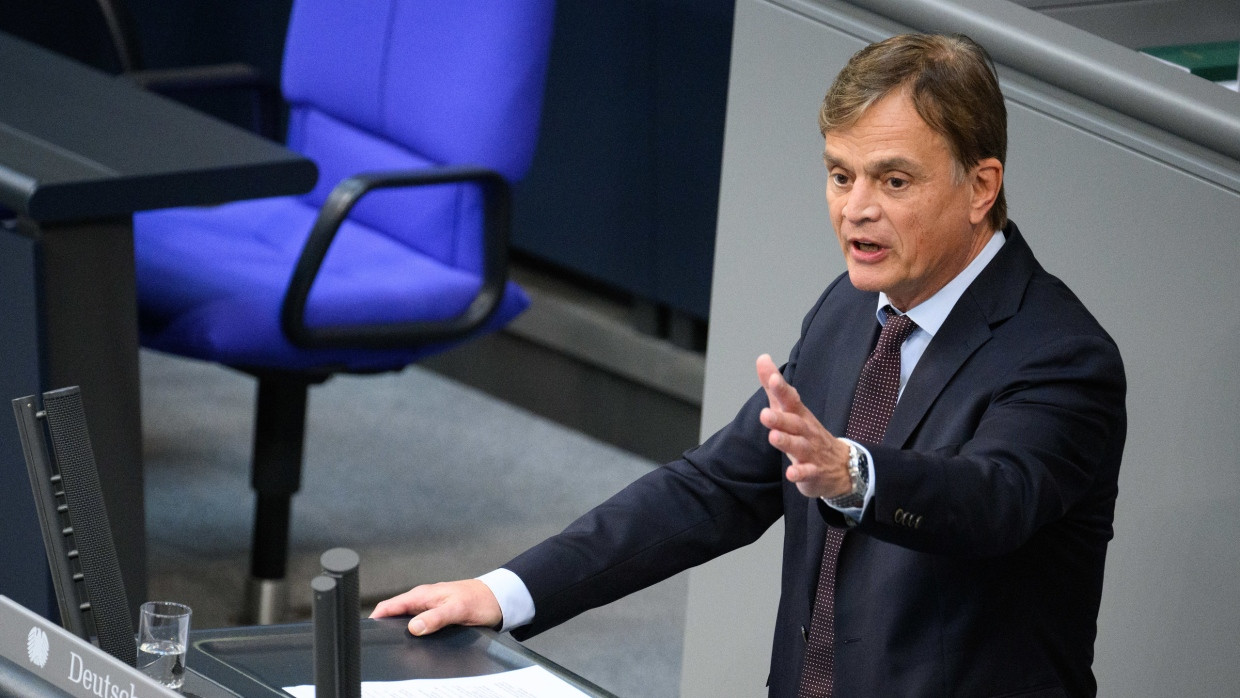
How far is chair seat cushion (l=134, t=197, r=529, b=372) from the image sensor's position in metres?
2.97

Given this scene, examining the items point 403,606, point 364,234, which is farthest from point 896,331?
point 364,234

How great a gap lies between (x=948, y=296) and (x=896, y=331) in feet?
0.22

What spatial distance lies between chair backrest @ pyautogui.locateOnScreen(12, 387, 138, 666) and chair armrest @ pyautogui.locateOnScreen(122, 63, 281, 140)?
2.31 m

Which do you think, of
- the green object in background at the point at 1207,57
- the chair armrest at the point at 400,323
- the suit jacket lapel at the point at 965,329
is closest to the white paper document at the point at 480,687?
the suit jacket lapel at the point at 965,329

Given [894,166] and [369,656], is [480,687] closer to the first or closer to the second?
[369,656]

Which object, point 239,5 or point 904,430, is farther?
point 239,5

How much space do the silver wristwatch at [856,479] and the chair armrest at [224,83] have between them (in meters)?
2.43

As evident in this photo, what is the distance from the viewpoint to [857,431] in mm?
1705

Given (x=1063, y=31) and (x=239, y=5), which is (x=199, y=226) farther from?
(x=1063, y=31)

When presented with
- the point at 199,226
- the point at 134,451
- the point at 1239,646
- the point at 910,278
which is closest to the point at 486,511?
the point at 199,226

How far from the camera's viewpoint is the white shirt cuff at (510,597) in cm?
164

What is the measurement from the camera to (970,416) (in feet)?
5.20

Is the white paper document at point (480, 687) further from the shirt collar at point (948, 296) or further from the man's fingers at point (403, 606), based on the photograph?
the shirt collar at point (948, 296)

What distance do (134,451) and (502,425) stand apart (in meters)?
1.68
